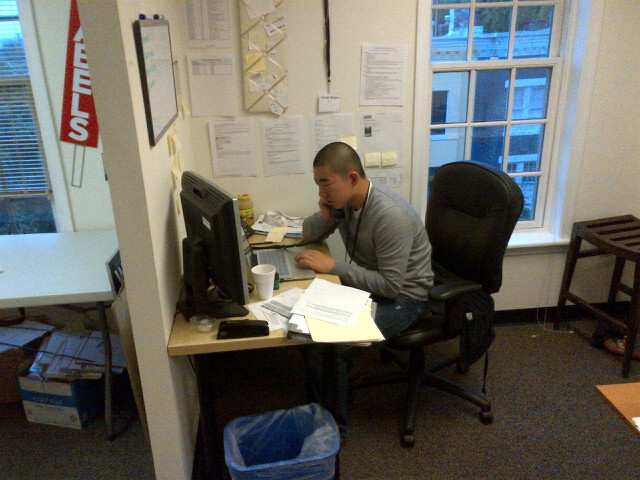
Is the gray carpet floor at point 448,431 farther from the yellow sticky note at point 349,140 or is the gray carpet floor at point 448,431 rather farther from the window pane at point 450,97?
the window pane at point 450,97

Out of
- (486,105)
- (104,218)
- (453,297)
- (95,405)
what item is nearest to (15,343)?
(95,405)

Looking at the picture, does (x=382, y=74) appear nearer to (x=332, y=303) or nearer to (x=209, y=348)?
(x=332, y=303)

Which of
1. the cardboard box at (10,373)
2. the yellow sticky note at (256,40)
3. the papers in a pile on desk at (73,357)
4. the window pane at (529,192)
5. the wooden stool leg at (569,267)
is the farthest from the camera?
the window pane at (529,192)

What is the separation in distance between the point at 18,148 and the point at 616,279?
324 centimetres

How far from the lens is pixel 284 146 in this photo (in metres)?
2.56

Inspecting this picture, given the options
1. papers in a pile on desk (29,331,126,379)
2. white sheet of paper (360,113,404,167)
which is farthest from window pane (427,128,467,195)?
papers in a pile on desk (29,331,126,379)

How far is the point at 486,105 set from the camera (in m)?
2.71

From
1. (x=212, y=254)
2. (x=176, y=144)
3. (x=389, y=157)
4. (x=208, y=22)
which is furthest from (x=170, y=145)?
(x=389, y=157)

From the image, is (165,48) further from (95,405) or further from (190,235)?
(95,405)

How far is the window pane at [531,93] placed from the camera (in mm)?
2668

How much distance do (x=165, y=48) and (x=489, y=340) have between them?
1.68 m

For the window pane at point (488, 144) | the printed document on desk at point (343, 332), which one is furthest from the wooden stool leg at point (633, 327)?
the printed document on desk at point (343, 332)

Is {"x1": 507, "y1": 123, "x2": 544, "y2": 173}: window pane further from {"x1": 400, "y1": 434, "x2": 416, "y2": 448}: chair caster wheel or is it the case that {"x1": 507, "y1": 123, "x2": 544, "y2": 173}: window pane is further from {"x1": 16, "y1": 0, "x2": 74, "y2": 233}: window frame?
{"x1": 16, "y1": 0, "x2": 74, "y2": 233}: window frame

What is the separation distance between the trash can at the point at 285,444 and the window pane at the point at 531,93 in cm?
198
